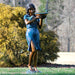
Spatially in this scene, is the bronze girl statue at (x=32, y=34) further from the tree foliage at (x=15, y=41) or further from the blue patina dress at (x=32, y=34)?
the tree foliage at (x=15, y=41)

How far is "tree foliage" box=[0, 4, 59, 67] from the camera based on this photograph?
14859 mm

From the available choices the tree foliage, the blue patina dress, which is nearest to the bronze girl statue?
the blue patina dress

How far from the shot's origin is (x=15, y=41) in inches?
585

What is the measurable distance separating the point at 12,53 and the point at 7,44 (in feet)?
2.08

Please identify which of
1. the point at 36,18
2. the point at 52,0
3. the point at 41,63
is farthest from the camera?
the point at 52,0

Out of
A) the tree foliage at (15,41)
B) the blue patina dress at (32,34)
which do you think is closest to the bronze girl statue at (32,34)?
the blue patina dress at (32,34)

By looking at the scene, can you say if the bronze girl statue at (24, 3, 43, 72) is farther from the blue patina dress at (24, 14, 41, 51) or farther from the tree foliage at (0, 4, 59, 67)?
the tree foliage at (0, 4, 59, 67)

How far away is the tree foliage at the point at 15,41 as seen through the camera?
1486cm

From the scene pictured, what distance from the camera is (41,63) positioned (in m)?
15.9

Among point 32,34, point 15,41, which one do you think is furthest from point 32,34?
point 15,41

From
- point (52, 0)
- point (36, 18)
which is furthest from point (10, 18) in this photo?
point (52, 0)

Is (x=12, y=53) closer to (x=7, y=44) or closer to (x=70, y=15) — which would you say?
(x=7, y=44)

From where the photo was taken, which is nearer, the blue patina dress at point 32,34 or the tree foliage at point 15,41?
the blue patina dress at point 32,34

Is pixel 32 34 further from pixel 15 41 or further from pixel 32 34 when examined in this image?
pixel 15 41
